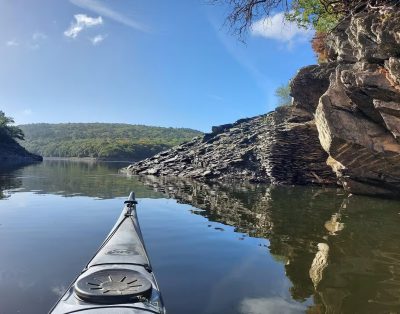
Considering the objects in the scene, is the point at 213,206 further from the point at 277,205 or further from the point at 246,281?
the point at 246,281

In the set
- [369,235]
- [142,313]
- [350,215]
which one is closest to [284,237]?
[369,235]

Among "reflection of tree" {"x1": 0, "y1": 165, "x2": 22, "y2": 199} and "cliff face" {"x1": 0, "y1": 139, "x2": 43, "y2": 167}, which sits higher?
"cliff face" {"x1": 0, "y1": 139, "x2": 43, "y2": 167}

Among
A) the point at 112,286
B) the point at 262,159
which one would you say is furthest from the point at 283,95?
the point at 112,286

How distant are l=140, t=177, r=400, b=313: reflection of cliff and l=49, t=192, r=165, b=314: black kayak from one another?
3138mm

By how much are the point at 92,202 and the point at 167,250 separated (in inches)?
447

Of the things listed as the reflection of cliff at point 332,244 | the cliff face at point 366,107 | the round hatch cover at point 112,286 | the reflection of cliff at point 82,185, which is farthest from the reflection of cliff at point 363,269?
the reflection of cliff at point 82,185

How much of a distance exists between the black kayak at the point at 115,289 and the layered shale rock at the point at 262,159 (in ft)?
101

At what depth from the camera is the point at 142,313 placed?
457cm

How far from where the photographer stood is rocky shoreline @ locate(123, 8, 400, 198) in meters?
17.3

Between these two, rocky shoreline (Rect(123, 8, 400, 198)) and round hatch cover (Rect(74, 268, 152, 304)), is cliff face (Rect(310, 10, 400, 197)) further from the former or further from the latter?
round hatch cover (Rect(74, 268, 152, 304))

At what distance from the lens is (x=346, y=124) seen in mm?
22000

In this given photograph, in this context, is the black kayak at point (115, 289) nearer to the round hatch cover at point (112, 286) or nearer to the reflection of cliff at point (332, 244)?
the round hatch cover at point (112, 286)

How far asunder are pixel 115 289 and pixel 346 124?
2002 cm

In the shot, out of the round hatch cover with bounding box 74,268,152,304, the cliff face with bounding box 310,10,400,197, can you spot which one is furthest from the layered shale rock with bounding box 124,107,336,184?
the round hatch cover with bounding box 74,268,152,304
